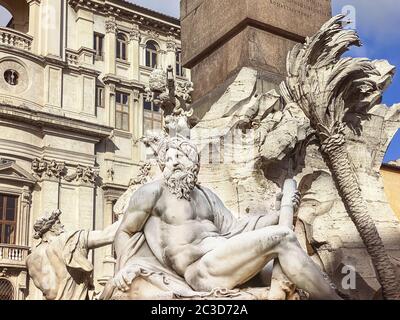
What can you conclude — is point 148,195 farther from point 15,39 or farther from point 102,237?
point 15,39

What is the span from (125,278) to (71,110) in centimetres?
2240

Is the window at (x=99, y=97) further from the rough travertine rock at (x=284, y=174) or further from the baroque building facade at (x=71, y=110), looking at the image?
the rough travertine rock at (x=284, y=174)

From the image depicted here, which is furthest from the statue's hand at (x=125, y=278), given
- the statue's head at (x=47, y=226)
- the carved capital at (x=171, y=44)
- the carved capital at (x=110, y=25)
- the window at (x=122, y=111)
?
the carved capital at (x=171, y=44)

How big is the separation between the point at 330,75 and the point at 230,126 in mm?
1289

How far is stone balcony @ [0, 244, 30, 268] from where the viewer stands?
75.4 feet

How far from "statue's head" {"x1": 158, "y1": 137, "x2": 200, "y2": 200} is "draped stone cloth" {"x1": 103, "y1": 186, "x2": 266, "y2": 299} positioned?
0.79ft

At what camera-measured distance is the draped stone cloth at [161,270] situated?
17.1ft

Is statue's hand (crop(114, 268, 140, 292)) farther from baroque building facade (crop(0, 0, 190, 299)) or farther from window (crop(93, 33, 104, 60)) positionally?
window (crop(93, 33, 104, 60))

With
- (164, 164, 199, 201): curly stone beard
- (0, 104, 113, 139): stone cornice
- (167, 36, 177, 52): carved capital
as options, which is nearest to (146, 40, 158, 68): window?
(167, 36, 177, 52): carved capital

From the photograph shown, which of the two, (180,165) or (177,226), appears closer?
(177,226)

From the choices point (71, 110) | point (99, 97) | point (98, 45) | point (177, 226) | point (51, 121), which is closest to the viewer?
point (177, 226)

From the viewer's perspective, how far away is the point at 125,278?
18.0 ft

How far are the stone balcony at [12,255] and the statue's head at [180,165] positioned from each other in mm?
18261

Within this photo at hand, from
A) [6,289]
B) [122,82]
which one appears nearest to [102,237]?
[6,289]
